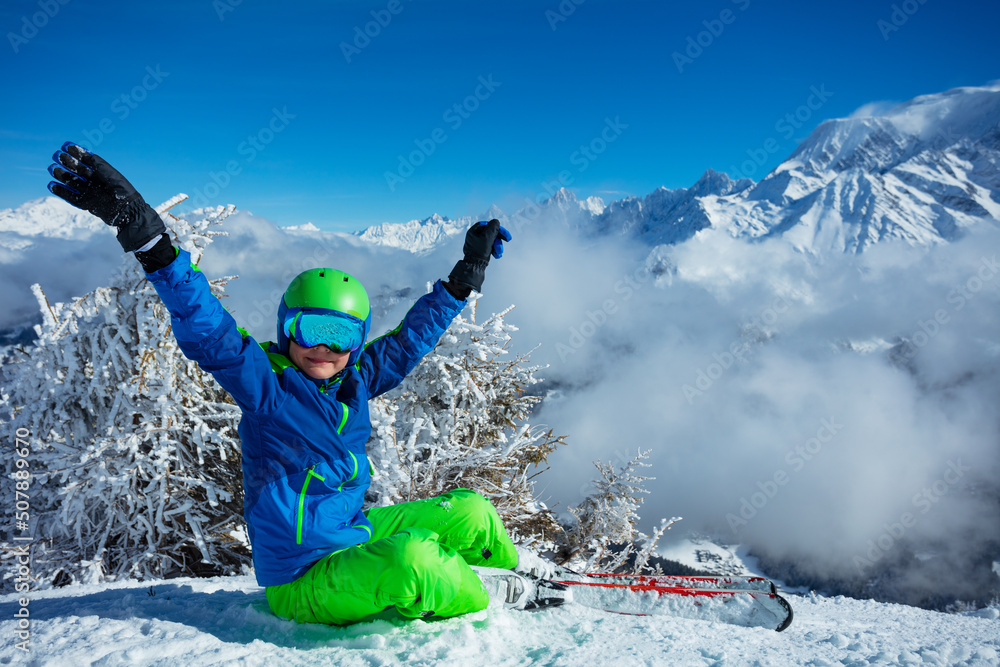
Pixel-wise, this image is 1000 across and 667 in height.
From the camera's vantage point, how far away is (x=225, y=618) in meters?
3.07

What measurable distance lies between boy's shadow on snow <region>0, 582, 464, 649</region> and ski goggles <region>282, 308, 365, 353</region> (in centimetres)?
162

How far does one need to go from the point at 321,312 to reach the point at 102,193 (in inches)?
49.2

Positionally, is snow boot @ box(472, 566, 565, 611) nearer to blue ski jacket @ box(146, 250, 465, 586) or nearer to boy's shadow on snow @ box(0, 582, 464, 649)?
boy's shadow on snow @ box(0, 582, 464, 649)

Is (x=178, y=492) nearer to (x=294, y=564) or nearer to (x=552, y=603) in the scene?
(x=294, y=564)

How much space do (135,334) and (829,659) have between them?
275 inches

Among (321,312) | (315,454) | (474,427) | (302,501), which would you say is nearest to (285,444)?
(315,454)

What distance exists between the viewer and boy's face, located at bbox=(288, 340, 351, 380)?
10.9 feet

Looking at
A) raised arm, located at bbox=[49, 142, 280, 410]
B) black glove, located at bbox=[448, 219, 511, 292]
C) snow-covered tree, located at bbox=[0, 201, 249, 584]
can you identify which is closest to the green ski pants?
raised arm, located at bbox=[49, 142, 280, 410]

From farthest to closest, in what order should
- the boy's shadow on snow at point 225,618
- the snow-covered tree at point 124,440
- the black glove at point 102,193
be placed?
the snow-covered tree at point 124,440 → the boy's shadow on snow at point 225,618 → the black glove at point 102,193

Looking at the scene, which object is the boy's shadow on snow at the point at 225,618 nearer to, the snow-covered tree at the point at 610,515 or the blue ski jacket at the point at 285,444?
the blue ski jacket at the point at 285,444

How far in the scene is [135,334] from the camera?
600cm

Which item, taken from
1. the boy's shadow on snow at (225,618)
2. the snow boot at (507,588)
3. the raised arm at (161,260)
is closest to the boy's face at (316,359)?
the raised arm at (161,260)

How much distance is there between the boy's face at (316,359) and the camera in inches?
130

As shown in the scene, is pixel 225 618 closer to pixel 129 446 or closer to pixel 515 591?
pixel 515 591
